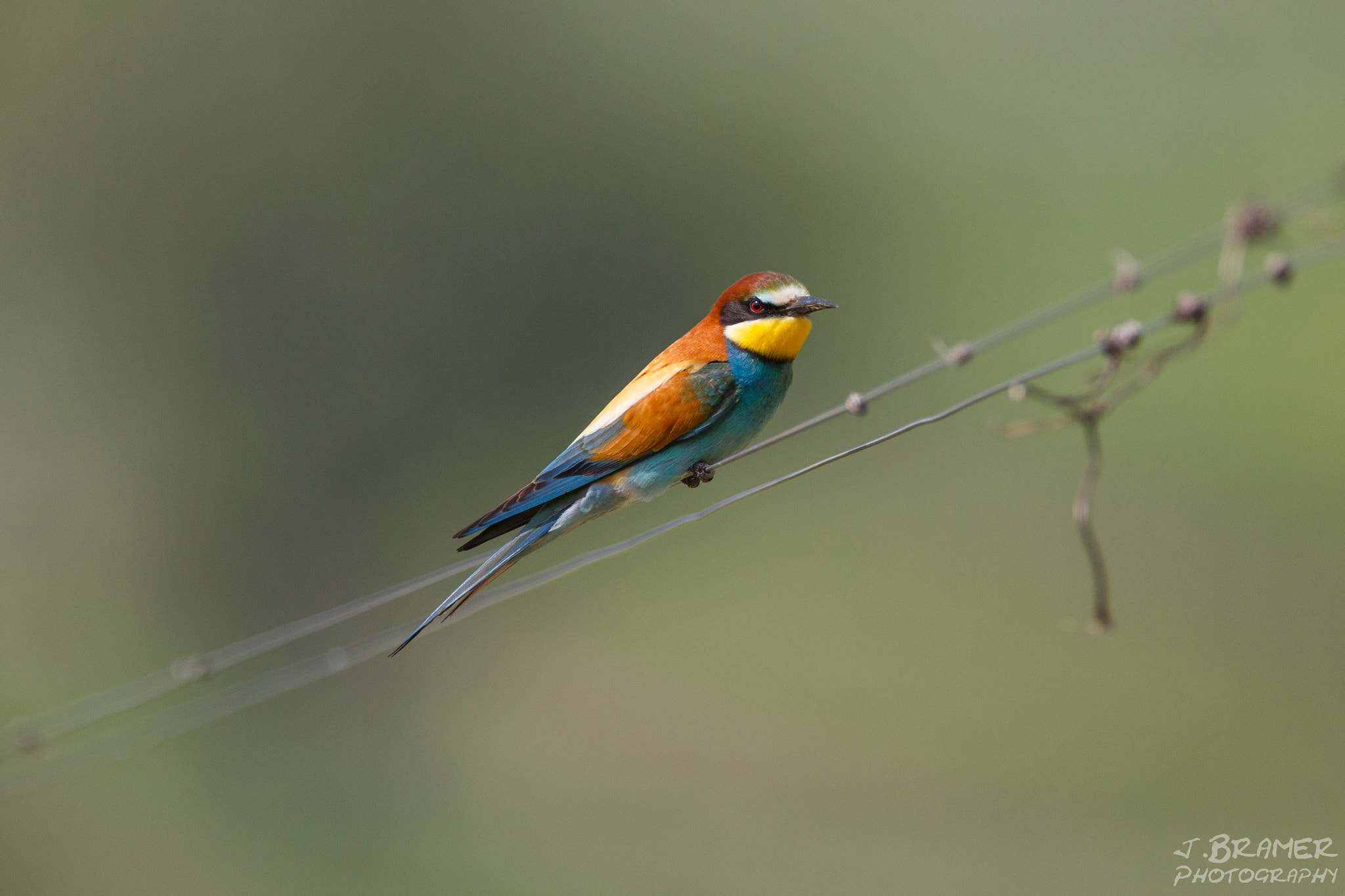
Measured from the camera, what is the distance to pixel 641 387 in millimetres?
1870

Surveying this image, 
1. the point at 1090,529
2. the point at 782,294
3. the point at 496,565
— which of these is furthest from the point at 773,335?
the point at 1090,529

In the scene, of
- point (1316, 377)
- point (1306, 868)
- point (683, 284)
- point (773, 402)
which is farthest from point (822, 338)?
point (773, 402)

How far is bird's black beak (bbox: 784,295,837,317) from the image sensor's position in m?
1.71

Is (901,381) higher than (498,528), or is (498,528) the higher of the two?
(901,381)

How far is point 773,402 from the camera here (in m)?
1.89

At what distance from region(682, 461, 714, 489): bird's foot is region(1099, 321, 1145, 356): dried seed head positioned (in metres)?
0.82

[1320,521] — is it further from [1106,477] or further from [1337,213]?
[1337,213]

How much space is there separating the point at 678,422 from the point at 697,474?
128mm

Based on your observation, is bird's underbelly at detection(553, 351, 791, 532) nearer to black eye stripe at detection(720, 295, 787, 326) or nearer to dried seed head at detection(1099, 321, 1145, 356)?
black eye stripe at detection(720, 295, 787, 326)

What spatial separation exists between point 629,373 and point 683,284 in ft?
2.48

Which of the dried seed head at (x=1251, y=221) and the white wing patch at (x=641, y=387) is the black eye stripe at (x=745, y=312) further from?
the dried seed head at (x=1251, y=221)

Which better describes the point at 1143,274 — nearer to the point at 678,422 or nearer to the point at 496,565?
the point at 678,422

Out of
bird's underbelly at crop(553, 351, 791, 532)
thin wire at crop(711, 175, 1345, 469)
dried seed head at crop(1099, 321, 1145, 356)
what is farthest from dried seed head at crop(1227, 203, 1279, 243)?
bird's underbelly at crop(553, 351, 791, 532)

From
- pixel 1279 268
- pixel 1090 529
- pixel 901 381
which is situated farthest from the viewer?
pixel 901 381
